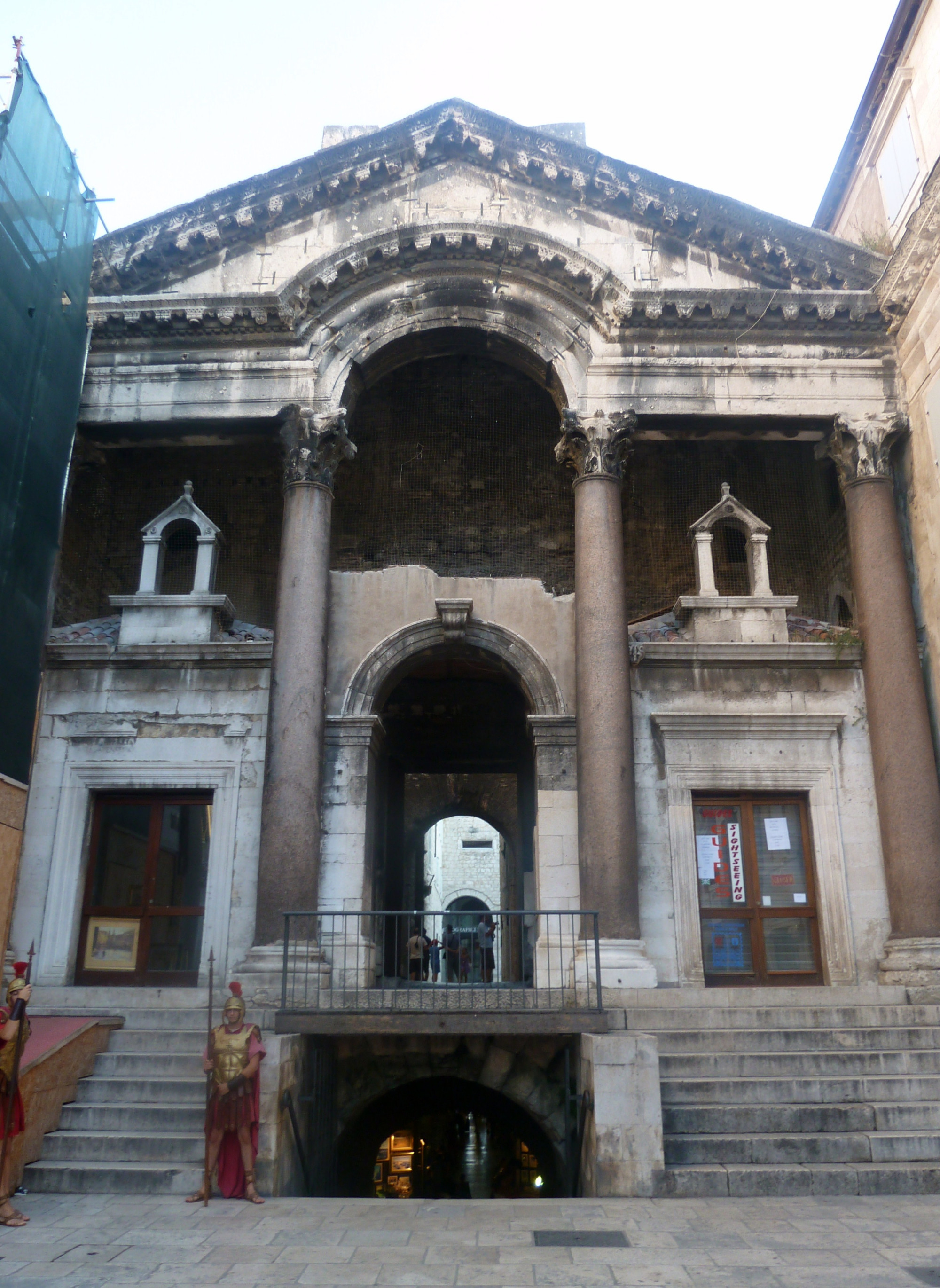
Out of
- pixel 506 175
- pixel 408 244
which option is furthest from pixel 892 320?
pixel 408 244

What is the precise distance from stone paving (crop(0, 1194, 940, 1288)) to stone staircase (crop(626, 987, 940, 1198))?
25 centimetres

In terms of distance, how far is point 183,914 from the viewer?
45.3 ft

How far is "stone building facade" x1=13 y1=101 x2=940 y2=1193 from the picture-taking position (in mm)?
13266

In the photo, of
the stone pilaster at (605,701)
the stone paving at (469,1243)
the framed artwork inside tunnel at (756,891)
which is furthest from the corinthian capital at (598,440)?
the stone paving at (469,1243)

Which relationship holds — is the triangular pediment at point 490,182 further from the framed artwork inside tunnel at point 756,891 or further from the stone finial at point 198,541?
the framed artwork inside tunnel at point 756,891

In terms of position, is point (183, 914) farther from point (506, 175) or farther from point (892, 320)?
point (892, 320)

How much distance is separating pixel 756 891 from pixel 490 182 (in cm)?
1106

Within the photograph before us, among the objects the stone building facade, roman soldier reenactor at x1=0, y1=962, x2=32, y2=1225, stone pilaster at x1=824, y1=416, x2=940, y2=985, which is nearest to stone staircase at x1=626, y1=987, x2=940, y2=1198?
stone pilaster at x1=824, y1=416, x2=940, y2=985

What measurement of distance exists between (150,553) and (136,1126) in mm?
8649

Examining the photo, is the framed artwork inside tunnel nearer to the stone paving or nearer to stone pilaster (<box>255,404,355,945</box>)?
stone pilaster (<box>255,404,355,945</box>)

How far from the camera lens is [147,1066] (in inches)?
390

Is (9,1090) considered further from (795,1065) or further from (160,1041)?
(795,1065)

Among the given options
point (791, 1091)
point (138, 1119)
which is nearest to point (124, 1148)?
point (138, 1119)

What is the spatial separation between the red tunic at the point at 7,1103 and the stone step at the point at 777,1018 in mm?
5616
